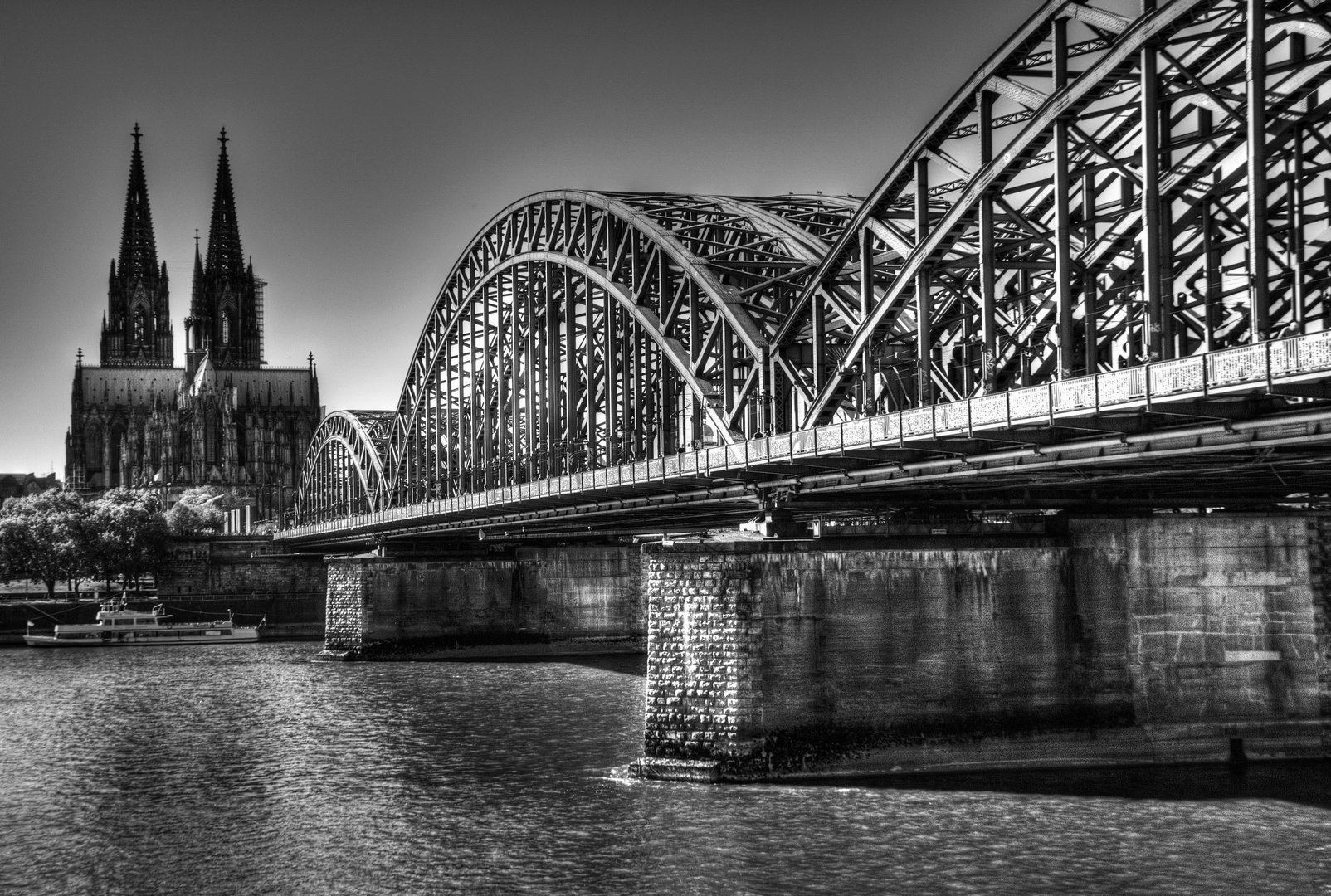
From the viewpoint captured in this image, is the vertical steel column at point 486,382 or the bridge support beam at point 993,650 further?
the vertical steel column at point 486,382

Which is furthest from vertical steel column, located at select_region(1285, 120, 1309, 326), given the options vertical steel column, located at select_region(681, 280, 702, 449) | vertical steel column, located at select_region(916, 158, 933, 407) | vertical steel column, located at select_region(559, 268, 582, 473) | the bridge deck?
vertical steel column, located at select_region(559, 268, 582, 473)

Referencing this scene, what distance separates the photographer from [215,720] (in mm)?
63406

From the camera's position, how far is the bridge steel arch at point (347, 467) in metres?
137

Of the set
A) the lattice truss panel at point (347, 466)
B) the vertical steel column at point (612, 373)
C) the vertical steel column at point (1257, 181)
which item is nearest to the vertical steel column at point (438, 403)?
the lattice truss panel at point (347, 466)

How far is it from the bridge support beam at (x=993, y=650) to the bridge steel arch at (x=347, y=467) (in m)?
85.4

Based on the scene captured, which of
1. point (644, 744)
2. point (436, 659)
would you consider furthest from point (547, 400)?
point (644, 744)

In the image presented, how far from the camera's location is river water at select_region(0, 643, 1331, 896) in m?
35.1

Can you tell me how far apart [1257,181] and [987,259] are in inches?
388

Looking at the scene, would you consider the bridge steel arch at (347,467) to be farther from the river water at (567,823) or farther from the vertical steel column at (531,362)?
the river water at (567,823)

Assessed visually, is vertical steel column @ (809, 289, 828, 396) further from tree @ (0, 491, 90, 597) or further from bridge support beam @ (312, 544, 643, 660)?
tree @ (0, 491, 90, 597)

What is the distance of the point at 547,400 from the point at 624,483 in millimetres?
26780

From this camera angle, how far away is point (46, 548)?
141125 millimetres

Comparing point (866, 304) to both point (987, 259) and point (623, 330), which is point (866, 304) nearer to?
point (987, 259)

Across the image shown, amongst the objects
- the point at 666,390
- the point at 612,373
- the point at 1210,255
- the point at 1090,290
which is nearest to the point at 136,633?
the point at 612,373
